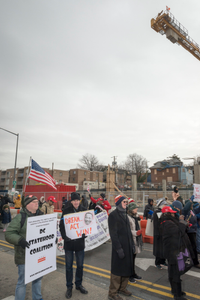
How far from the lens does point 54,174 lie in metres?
70.0

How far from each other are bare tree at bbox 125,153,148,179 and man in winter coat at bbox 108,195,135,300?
78.2m

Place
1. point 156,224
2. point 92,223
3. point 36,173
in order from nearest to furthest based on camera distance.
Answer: point 92,223 → point 156,224 → point 36,173

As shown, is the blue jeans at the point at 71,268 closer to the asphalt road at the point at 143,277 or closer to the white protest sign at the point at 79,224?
the white protest sign at the point at 79,224

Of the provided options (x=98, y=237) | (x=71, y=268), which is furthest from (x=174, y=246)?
(x=98, y=237)

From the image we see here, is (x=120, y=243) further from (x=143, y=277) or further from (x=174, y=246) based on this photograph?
(x=143, y=277)

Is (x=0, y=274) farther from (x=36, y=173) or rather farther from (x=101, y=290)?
(x=36, y=173)

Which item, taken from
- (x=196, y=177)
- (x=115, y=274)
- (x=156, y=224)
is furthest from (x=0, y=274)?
(x=196, y=177)

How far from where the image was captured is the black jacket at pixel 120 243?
3.73 meters

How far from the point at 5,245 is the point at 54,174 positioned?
63.4 m

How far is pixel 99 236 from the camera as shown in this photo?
7.11 meters

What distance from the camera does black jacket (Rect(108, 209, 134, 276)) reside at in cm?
373

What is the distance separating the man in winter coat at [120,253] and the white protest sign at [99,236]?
2.78m

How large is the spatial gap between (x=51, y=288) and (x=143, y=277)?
7.28 ft

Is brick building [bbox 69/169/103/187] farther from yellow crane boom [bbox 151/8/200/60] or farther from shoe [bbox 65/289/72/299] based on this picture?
shoe [bbox 65/289/72/299]
